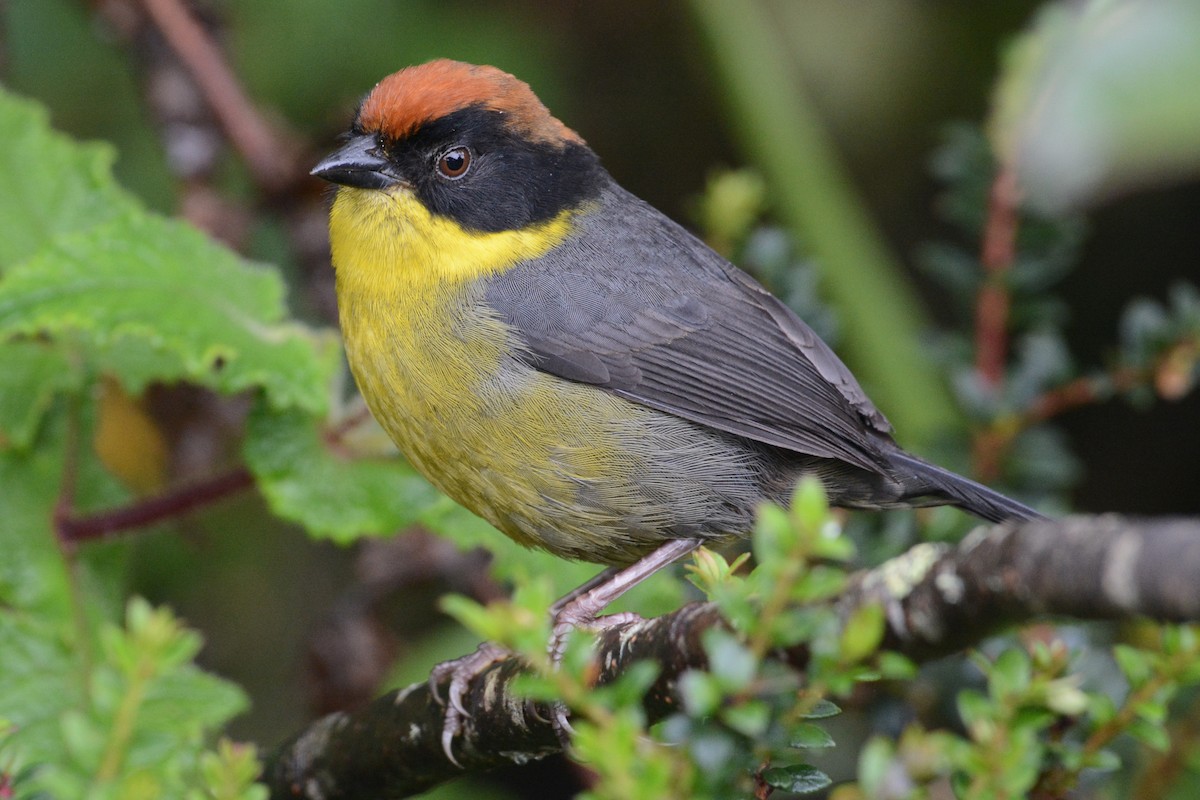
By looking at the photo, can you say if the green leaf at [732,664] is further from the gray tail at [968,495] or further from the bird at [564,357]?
the gray tail at [968,495]

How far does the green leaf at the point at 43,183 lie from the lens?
10.7ft

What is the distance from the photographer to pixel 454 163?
3.31 m

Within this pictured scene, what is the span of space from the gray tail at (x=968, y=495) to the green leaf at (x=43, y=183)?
1994 mm

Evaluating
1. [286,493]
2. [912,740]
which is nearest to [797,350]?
[286,493]

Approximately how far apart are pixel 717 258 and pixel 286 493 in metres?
1.30

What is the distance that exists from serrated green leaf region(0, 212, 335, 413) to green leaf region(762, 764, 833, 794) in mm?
1532

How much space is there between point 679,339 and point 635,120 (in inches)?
107

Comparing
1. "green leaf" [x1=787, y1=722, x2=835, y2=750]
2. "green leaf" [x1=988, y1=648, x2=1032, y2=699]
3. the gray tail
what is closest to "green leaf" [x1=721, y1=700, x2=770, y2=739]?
"green leaf" [x1=787, y1=722, x2=835, y2=750]

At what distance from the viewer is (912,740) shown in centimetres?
139

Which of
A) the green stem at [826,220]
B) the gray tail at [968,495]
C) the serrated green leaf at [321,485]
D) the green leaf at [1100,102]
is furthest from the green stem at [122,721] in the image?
the green stem at [826,220]

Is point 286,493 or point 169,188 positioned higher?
point 169,188

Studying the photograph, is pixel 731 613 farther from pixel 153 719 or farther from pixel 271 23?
pixel 271 23

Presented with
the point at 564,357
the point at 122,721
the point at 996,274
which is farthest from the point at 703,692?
the point at 996,274

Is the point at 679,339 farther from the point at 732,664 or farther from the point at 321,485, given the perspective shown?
the point at 732,664
